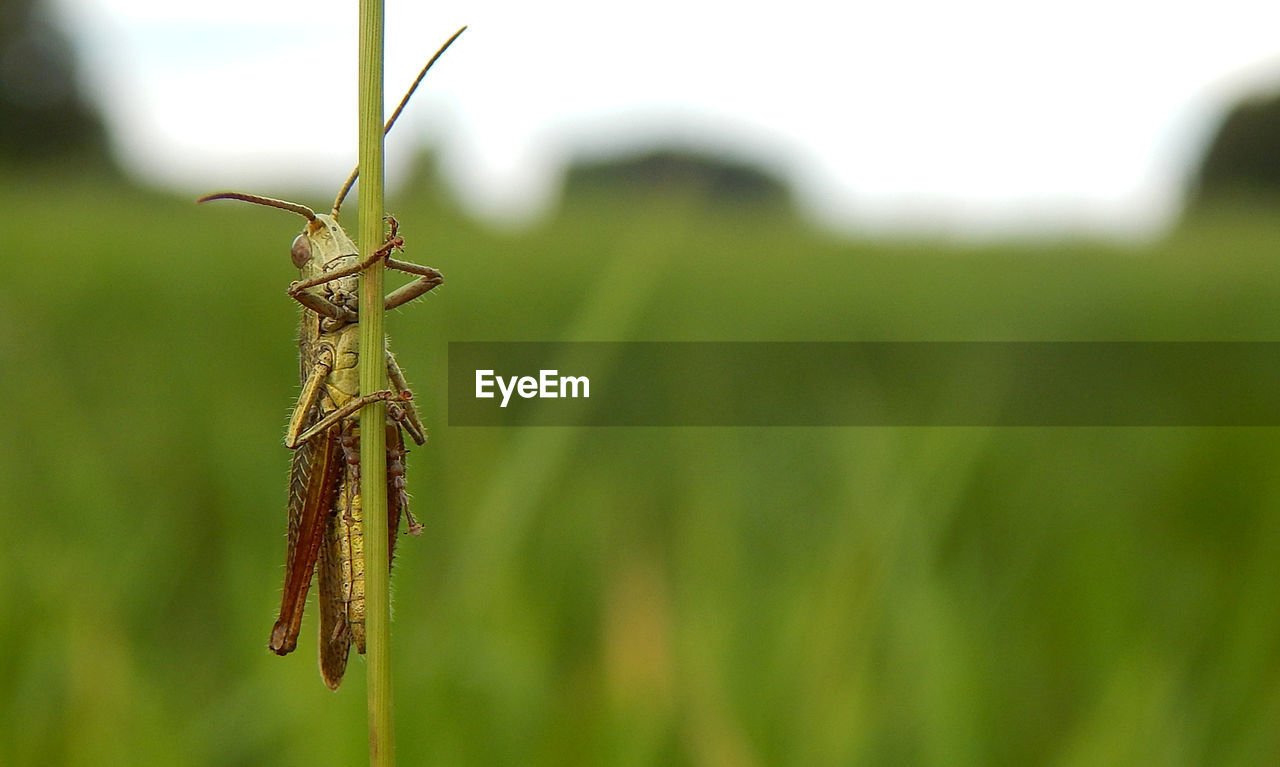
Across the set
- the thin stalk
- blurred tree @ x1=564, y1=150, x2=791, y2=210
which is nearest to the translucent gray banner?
blurred tree @ x1=564, y1=150, x2=791, y2=210

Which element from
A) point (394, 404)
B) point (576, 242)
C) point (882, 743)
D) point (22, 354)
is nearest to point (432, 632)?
point (882, 743)

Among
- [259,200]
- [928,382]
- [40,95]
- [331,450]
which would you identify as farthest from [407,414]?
[40,95]

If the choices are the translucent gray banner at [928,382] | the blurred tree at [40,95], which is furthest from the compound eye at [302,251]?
the blurred tree at [40,95]

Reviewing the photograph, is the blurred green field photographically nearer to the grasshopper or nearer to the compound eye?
the grasshopper

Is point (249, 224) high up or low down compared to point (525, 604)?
up

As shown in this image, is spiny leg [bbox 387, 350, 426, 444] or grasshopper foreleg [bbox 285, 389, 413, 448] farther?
spiny leg [bbox 387, 350, 426, 444]

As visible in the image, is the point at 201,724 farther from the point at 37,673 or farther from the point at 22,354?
the point at 22,354
